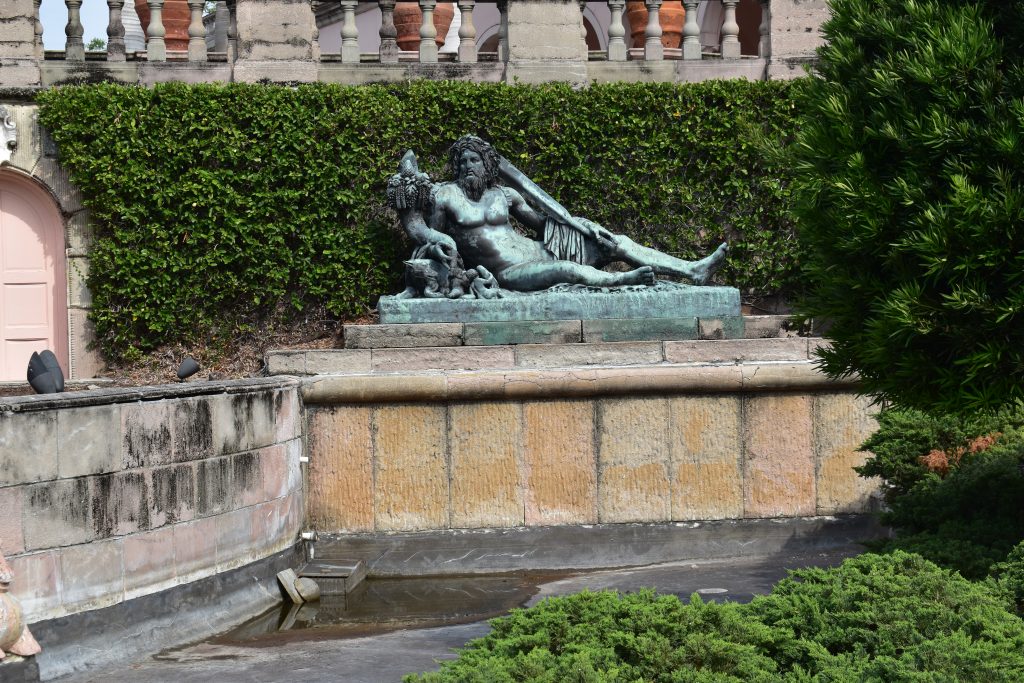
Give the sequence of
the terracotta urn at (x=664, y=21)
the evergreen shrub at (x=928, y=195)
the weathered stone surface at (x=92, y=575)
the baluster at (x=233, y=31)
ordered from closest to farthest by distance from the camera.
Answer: the evergreen shrub at (x=928, y=195)
the weathered stone surface at (x=92, y=575)
the baluster at (x=233, y=31)
the terracotta urn at (x=664, y=21)

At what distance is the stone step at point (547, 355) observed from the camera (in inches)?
350

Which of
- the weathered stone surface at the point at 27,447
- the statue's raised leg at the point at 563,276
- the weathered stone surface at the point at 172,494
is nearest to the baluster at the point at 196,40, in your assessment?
the statue's raised leg at the point at 563,276

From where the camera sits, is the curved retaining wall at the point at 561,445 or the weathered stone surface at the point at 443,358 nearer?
the curved retaining wall at the point at 561,445

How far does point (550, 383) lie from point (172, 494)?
2654 millimetres

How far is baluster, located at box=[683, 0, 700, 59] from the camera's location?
1244 centimetres

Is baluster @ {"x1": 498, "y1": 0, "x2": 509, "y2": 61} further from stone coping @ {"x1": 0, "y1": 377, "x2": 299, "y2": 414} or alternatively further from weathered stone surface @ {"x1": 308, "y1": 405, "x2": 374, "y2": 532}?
stone coping @ {"x1": 0, "y1": 377, "x2": 299, "y2": 414}

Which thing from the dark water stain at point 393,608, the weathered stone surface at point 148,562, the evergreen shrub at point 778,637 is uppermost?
the evergreen shrub at point 778,637

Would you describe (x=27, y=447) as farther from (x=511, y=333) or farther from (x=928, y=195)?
(x=928, y=195)

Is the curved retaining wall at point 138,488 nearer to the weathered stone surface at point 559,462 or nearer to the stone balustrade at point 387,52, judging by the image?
the weathered stone surface at point 559,462

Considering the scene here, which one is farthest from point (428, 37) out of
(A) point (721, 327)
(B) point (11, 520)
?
(B) point (11, 520)

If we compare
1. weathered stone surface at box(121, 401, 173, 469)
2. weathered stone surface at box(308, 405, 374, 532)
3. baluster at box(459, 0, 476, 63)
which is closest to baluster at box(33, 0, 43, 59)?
baluster at box(459, 0, 476, 63)

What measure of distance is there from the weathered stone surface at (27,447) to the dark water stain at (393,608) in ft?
4.61

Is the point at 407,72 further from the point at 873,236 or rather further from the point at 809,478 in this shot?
the point at 873,236

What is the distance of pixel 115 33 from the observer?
11.6m
